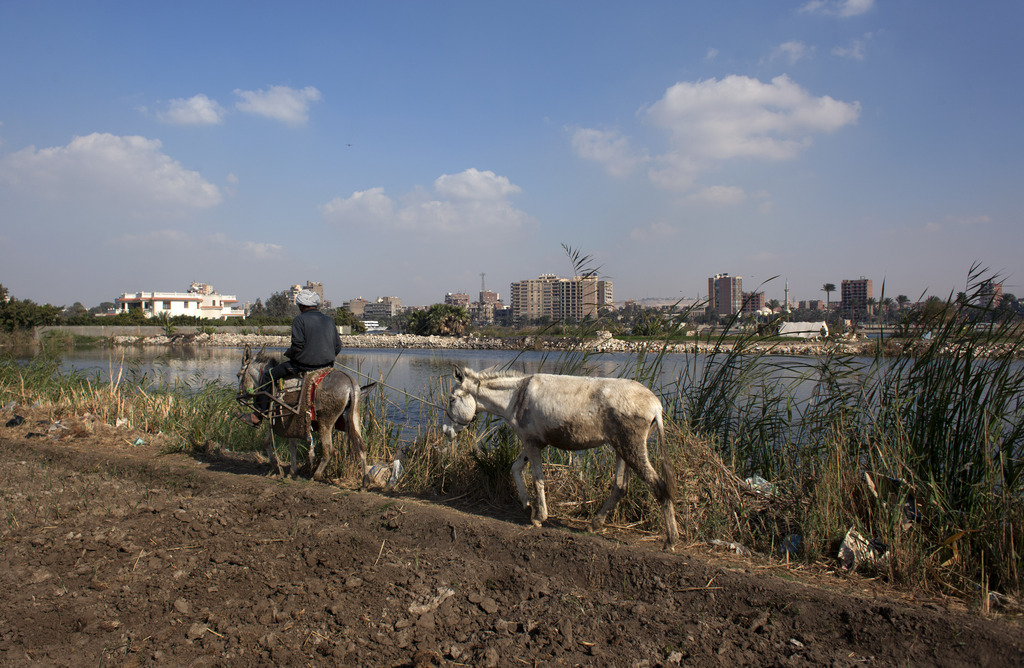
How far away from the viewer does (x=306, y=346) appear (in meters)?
7.20

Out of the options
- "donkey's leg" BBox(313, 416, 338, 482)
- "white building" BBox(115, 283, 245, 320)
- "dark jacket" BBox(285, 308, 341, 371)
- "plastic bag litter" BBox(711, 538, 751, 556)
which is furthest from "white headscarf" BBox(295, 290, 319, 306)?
"white building" BBox(115, 283, 245, 320)

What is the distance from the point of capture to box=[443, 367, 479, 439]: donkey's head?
19.1ft

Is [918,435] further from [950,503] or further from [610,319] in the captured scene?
[610,319]

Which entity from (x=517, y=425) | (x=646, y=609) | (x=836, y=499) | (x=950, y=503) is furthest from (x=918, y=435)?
(x=517, y=425)

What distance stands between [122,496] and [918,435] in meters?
7.66

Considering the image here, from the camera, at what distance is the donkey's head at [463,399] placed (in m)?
5.81

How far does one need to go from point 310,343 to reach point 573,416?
360 cm

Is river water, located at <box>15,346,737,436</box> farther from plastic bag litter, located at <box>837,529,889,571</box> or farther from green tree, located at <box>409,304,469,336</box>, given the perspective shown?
green tree, located at <box>409,304,469,336</box>

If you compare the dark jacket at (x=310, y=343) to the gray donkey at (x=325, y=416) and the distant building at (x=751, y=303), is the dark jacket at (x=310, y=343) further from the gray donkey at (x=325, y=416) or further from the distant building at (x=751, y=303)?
the distant building at (x=751, y=303)

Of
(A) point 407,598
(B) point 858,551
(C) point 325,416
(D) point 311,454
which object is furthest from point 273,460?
(B) point 858,551

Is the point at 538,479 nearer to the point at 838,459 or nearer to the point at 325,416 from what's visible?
the point at 838,459

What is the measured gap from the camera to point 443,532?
5086 mm

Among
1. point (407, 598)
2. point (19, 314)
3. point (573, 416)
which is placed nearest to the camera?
point (407, 598)

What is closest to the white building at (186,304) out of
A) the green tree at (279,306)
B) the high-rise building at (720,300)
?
the green tree at (279,306)
